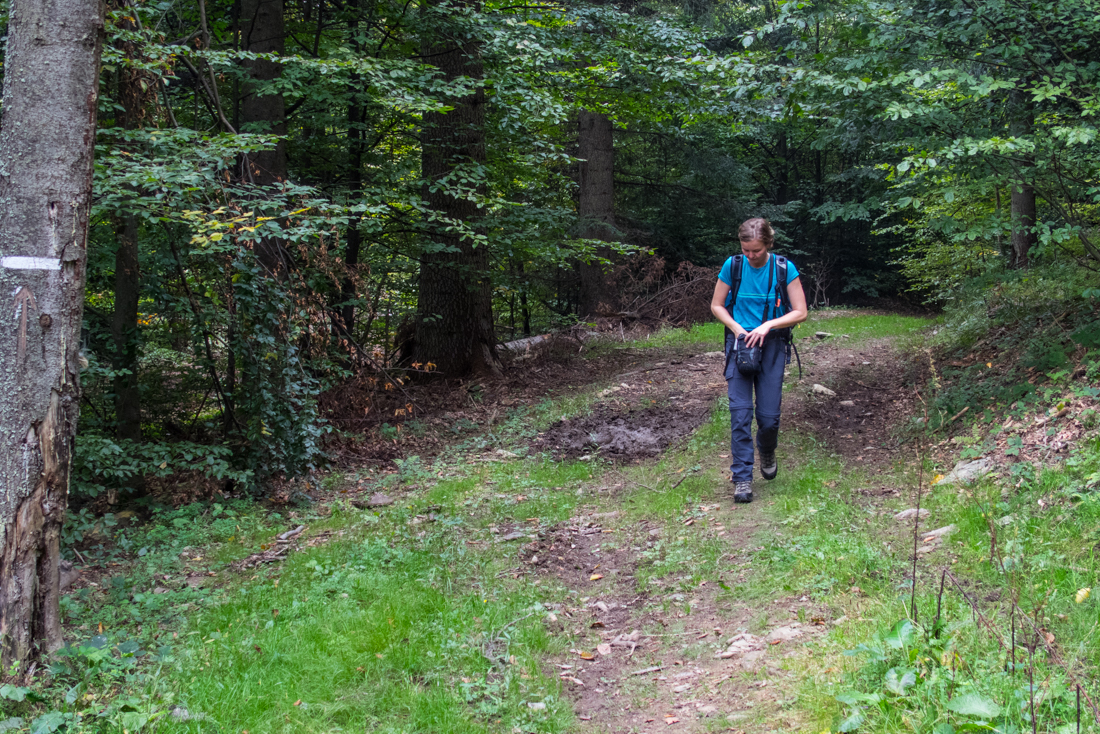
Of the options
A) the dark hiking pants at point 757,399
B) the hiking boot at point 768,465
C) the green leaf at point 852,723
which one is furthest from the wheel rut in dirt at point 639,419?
the green leaf at point 852,723

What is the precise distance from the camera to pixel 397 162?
1038cm

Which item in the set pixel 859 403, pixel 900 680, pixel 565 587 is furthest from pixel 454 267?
pixel 900 680

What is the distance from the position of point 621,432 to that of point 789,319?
3.26 meters

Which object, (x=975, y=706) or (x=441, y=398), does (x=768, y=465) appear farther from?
(x=441, y=398)

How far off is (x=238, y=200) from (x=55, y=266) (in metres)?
2.67

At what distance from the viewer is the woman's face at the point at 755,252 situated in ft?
16.8

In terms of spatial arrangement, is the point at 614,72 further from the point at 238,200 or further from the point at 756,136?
the point at 756,136

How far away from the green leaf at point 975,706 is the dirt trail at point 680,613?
1.90ft

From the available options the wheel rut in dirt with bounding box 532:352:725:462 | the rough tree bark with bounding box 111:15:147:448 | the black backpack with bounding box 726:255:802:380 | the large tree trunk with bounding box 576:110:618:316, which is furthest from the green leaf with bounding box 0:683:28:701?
the large tree trunk with bounding box 576:110:618:316

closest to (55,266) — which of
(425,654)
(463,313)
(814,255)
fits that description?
(425,654)

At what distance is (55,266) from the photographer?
3.43 meters

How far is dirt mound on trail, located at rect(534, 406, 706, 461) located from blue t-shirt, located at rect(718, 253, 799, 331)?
2429 millimetres

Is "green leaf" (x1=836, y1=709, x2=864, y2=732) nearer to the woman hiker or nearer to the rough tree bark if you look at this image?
the woman hiker

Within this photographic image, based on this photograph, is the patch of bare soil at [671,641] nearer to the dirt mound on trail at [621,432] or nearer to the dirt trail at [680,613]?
the dirt trail at [680,613]
